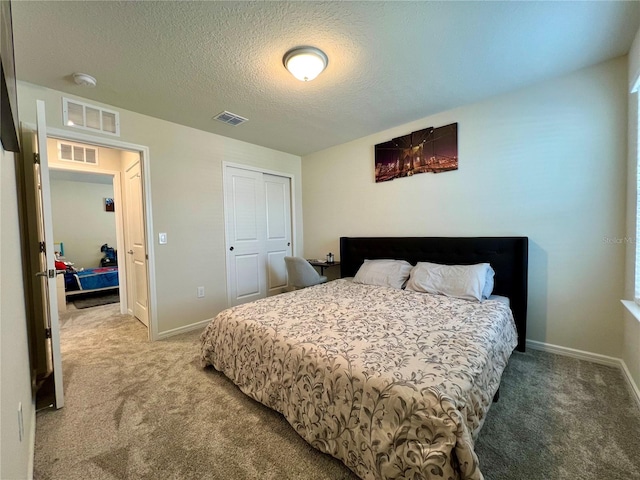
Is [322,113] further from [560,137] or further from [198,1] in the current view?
[560,137]

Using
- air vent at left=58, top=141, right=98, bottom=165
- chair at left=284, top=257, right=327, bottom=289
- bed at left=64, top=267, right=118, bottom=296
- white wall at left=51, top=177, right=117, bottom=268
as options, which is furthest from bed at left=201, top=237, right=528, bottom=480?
white wall at left=51, top=177, right=117, bottom=268

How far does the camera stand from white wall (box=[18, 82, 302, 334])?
2877 mm

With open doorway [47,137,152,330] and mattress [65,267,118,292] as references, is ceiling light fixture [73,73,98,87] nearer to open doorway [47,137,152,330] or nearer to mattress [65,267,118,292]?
open doorway [47,137,152,330]

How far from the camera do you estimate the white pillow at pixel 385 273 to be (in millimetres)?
2820

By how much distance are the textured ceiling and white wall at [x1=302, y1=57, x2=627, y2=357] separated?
226 mm

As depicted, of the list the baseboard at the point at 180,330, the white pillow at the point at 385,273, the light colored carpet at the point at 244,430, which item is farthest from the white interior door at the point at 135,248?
the white pillow at the point at 385,273

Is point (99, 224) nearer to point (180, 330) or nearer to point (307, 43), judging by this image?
point (180, 330)

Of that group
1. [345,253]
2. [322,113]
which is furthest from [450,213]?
[322,113]

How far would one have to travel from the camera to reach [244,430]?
155 centimetres

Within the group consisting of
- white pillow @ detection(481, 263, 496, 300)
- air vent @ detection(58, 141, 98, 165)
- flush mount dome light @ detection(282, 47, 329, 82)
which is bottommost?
white pillow @ detection(481, 263, 496, 300)

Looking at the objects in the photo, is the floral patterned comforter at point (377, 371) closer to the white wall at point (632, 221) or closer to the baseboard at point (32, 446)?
the white wall at point (632, 221)

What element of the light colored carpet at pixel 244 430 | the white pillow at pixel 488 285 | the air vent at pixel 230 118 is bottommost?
the light colored carpet at pixel 244 430

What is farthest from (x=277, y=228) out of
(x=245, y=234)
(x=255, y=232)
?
(x=245, y=234)

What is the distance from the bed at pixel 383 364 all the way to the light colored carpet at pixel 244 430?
0.14m
